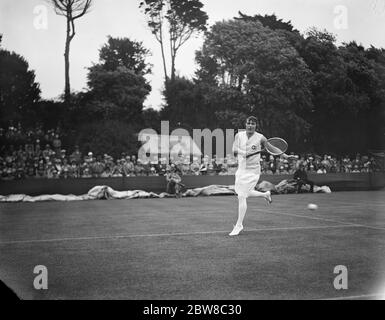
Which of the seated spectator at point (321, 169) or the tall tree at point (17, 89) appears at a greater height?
the tall tree at point (17, 89)

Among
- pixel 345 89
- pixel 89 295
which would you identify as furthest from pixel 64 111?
pixel 89 295

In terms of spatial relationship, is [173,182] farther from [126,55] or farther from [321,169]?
[126,55]

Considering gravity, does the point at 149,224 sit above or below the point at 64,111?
below

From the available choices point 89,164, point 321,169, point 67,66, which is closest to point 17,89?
point 67,66

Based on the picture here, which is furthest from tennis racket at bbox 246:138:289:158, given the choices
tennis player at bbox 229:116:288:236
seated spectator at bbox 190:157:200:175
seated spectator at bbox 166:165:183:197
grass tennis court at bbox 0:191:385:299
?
seated spectator at bbox 190:157:200:175

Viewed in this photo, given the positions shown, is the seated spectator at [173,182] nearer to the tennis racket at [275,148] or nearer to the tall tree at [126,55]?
the tennis racket at [275,148]

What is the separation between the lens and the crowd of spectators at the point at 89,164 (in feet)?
73.8

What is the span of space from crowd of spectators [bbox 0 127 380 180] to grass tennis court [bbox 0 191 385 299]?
350 inches

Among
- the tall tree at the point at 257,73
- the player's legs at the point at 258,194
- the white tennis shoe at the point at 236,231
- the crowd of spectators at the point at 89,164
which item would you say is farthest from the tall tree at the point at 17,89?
the white tennis shoe at the point at 236,231

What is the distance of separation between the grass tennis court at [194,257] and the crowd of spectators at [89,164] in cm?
890

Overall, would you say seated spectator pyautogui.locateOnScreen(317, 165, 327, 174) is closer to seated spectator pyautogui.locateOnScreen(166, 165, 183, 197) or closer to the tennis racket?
seated spectator pyautogui.locateOnScreen(166, 165, 183, 197)
